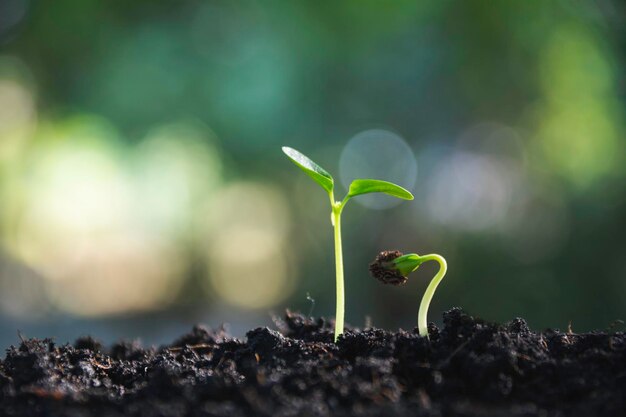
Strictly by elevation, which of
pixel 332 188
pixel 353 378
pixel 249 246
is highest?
pixel 249 246

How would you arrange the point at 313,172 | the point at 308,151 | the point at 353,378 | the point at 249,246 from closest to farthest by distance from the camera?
the point at 353,378 → the point at 313,172 → the point at 308,151 → the point at 249,246

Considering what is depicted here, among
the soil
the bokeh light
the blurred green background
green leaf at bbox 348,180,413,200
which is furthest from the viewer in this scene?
the bokeh light

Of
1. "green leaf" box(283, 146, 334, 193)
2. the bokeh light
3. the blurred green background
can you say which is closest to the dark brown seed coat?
"green leaf" box(283, 146, 334, 193)

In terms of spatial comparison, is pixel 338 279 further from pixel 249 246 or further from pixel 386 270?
pixel 249 246

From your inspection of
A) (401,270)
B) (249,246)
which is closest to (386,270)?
(401,270)

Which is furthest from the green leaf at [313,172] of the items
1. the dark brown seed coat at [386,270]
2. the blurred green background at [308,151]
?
the blurred green background at [308,151]

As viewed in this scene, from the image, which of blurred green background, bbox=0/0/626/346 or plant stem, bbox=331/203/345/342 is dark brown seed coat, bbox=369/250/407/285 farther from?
blurred green background, bbox=0/0/626/346
